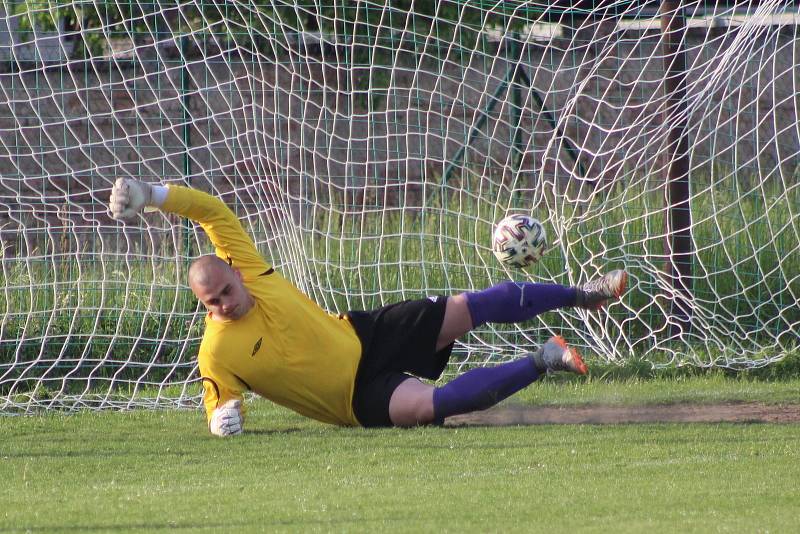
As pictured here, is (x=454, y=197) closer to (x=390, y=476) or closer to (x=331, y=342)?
(x=331, y=342)

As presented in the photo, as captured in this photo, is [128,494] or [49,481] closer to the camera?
[128,494]

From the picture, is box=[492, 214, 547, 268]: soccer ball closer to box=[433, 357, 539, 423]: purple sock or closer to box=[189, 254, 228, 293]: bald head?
box=[433, 357, 539, 423]: purple sock

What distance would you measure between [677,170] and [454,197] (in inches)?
64.3

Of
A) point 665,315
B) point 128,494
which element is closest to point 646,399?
point 665,315

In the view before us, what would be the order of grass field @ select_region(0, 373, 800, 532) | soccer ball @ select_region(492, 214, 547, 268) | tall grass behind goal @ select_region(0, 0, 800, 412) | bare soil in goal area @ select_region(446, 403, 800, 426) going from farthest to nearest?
1. tall grass behind goal @ select_region(0, 0, 800, 412)
2. soccer ball @ select_region(492, 214, 547, 268)
3. bare soil in goal area @ select_region(446, 403, 800, 426)
4. grass field @ select_region(0, 373, 800, 532)

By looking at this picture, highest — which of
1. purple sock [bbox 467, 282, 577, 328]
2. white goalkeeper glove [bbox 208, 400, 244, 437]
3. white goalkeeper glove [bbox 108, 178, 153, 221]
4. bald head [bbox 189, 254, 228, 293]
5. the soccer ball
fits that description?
the soccer ball

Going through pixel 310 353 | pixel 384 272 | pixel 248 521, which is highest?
pixel 248 521

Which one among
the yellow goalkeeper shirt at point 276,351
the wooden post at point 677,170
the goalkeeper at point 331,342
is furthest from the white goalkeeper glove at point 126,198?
the wooden post at point 677,170

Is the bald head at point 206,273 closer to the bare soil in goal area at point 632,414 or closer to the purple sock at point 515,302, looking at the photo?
the purple sock at point 515,302

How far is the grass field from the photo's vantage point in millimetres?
4426

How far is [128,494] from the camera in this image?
5.02 m

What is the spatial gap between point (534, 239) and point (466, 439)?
1356 millimetres

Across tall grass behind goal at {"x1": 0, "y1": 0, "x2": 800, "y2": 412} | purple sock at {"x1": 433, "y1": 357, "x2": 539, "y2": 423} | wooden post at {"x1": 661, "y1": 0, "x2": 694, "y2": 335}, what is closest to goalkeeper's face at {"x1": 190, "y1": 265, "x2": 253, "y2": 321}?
purple sock at {"x1": 433, "y1": 357, "x2": 539, "y2": 423}

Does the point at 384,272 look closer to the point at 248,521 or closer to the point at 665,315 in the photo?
the point at 665,315
